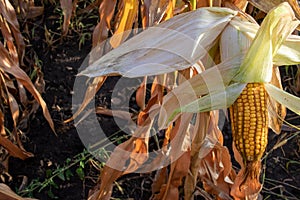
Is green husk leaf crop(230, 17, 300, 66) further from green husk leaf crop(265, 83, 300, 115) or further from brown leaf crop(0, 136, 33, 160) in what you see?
brown leaf crop(0, 136, 33, 160)

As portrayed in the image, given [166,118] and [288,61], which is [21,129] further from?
[288,61]

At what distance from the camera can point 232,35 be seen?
90 cm

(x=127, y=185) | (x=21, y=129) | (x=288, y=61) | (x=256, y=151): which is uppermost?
(x=288, y=61)

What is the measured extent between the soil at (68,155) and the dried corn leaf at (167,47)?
2.24 ft

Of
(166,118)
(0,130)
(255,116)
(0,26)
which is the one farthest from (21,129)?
(255,116)

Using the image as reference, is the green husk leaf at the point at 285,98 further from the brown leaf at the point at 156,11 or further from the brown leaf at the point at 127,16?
the brown leaf at the point at 127,16

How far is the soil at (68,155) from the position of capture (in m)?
1.60

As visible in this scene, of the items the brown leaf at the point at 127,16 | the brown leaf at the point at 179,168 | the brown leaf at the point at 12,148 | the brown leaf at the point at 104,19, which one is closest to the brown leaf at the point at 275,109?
the brown leaf at the point at 179,168

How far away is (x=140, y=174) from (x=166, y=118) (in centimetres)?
77

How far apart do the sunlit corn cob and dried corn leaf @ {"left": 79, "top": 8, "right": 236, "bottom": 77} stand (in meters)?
0.10

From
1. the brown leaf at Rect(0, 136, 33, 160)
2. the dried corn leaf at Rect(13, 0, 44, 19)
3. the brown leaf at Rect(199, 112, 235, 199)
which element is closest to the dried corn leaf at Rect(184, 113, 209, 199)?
the brown leaf at Rect(199, 112, 235, 199)

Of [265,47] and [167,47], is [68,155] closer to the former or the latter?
[167,47]

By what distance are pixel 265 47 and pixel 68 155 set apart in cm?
97

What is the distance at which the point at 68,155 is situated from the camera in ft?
5.44
